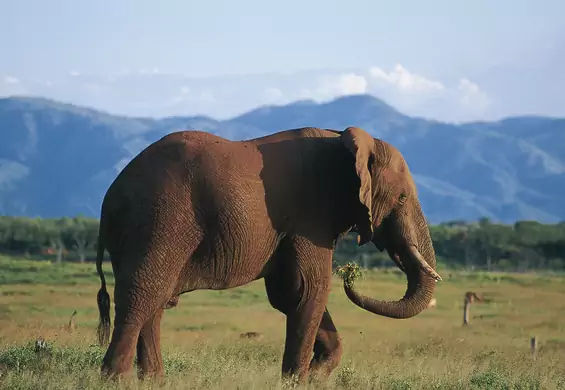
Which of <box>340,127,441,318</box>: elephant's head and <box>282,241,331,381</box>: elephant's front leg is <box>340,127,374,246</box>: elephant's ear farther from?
<box>282,241,331,381</box>: elephant's front leg

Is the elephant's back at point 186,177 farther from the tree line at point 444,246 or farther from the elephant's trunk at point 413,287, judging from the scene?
the tree line at point 444,246

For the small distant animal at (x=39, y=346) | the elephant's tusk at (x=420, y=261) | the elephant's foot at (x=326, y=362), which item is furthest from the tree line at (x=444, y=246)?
the elephant's tusk at (x=420, y=261)

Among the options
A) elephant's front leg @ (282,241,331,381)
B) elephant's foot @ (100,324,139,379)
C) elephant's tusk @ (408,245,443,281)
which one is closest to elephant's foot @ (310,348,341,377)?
elephant's front leg @ (282,241,331,381)

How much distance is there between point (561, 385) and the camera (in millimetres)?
12367

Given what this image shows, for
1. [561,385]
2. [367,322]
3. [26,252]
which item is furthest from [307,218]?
[26,252]

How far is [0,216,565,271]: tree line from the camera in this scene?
295 ft

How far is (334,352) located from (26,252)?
82731mm

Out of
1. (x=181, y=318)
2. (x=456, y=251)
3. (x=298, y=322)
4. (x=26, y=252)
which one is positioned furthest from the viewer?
(x=456, y=251)

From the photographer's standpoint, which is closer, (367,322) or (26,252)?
(367,322)

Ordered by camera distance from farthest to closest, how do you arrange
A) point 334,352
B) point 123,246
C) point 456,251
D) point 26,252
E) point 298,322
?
point 456,251
point 26,252
point 334,352
point 298,322
point 123,246

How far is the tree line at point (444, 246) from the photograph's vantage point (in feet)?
295

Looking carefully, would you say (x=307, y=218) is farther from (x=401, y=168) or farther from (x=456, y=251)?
(x=456, y=251)

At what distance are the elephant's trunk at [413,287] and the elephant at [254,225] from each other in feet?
0.04

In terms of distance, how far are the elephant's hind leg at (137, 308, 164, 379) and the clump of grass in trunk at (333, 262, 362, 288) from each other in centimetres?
196
